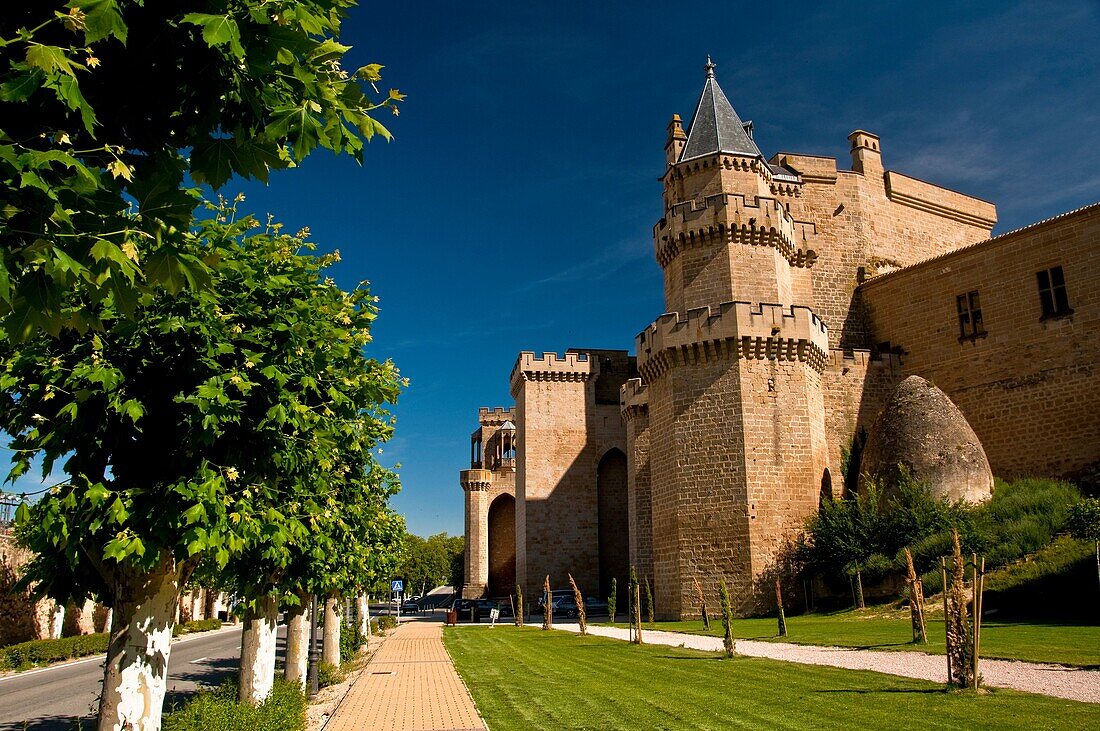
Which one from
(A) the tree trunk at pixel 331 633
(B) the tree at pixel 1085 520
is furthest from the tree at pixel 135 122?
(B) the tree at pixel 1085 520

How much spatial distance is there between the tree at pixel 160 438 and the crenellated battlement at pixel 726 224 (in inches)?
979

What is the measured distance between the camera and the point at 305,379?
7.74m

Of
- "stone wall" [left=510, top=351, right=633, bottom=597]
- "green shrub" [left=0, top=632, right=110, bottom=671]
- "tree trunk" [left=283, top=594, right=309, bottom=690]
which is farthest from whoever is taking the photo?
"stone wall" [left=510, top=351, right=633, bottom=597]

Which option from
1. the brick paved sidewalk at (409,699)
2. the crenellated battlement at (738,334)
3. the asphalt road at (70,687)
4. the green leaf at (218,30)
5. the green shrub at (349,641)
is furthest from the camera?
the crenellated battlement at (738,334)

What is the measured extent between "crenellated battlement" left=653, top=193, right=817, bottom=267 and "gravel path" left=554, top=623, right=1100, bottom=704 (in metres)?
16.4

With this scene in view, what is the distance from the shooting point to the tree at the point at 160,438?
6.90 meters

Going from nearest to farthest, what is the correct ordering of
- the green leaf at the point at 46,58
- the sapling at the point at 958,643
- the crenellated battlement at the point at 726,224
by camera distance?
the green leaf at the point at 46,58
the sapling at the point at 958,643
the crenellated battlement at the point at 726,224

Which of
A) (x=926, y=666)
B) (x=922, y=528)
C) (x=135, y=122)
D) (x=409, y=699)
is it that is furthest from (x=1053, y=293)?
(x=135, y=122)

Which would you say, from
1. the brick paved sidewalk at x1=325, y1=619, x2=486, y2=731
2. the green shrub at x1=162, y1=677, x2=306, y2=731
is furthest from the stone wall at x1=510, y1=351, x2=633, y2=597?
the green shrub at x1=162, y1=677, x2=306, y2=731

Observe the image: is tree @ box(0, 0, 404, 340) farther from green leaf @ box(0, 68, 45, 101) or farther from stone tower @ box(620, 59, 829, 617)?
stone tower @ box(620, 59, 829, 617)

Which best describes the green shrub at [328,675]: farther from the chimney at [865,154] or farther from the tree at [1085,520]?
the chimney at [865,154]

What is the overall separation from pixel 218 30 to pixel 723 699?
11.3m

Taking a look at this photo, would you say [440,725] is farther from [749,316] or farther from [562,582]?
[562,582]

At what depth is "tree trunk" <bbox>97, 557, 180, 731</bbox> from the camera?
7352 millimetres
